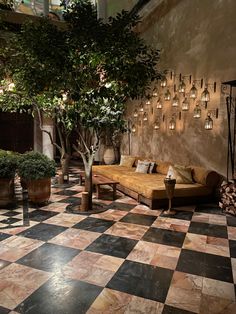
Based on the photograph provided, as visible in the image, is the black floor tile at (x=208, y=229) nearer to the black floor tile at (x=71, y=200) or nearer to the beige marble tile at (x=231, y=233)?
the beige marble tile at (x=231, y=233)

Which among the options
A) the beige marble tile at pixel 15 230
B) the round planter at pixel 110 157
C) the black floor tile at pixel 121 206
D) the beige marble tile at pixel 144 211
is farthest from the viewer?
the round planter at pixel 110 157

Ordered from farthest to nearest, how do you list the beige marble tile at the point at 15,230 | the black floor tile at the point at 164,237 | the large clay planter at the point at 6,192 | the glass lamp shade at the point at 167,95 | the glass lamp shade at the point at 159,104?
the glass lamp shade at the point at 159,104 → the glass lamp shade at the point at 167,95 → the large clay planter at the point at 6,192 → the beige marble tile at the point at 15,230 → the black floor tile at the point at 164,237

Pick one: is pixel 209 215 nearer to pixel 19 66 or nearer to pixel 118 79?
pixel 118 79

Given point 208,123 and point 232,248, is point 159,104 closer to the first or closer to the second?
point 208,123

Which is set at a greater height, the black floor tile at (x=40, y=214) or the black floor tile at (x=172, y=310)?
the black floor tile at (x=40, y=214)

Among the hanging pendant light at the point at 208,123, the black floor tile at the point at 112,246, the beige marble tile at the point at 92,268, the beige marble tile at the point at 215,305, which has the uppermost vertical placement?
the hanging pendant light at the point at 208,123

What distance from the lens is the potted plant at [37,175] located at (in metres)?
4.66

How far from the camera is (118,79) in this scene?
3717 mm

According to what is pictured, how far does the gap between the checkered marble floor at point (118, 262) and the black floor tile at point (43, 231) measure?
12 millimetres

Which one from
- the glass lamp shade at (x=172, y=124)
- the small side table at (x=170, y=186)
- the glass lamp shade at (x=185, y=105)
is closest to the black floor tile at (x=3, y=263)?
the small side table at (x=170, y=186)

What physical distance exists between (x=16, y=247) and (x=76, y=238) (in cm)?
71

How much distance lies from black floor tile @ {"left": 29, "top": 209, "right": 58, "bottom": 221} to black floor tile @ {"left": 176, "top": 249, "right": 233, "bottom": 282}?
7.22 ft

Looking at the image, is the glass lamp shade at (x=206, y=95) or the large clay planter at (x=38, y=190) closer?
the large clay planter at (x=38, y=190)

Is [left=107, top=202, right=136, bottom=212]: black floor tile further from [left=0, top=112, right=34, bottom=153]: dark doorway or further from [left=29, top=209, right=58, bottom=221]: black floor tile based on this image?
[left=0, top=112, right=34, bottom=153]: dark doorway
